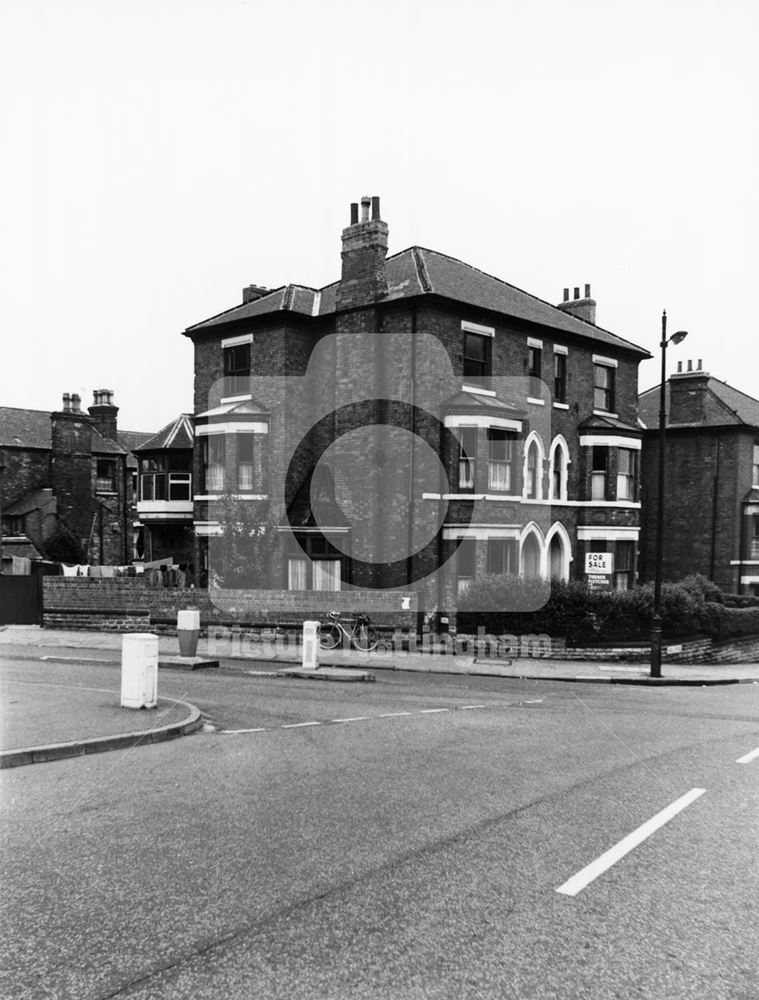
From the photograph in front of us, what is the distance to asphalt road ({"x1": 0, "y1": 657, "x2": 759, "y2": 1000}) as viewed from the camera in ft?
14.9

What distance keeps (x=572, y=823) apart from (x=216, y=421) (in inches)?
952

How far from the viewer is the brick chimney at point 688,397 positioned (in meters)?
37.2

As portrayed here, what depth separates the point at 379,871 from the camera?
5.95 meters

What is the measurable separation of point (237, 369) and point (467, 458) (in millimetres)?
9670

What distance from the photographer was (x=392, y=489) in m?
26.9

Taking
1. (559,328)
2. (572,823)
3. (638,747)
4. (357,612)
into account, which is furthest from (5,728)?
(559,328)

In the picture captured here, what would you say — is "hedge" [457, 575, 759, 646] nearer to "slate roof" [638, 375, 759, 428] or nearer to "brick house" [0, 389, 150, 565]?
"slate roof" [638, 375, 759, 428]

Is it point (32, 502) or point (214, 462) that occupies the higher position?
point (214, 462)

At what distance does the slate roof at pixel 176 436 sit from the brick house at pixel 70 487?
14.2m

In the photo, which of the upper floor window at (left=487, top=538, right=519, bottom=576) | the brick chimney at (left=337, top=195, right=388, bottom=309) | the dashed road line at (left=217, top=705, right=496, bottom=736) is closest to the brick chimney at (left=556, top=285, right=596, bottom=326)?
the brick chimney at (left=337, top=195, right=388, bottom=309)

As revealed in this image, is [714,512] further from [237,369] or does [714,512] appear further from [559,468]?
[237,369]

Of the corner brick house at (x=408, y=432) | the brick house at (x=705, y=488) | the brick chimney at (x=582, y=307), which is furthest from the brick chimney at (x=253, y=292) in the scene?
the brick house at (x=705, y=488)

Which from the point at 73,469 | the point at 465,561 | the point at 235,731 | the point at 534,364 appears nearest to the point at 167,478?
the point at 465,561

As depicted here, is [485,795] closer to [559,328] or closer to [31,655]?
[31,655]
